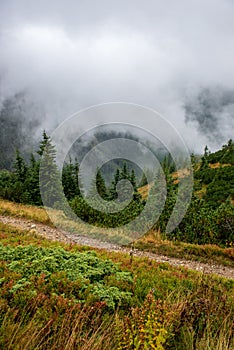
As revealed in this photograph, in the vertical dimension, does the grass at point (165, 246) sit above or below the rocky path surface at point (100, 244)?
above

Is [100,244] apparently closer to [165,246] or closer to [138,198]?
[165,246]

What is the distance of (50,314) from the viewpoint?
463 centimetres

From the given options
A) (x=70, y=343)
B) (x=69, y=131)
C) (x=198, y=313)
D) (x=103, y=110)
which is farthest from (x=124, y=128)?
(x=70, y=343)

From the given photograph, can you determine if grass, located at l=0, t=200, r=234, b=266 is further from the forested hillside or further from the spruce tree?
the spruce tree

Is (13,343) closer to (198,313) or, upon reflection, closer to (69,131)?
(198,313)

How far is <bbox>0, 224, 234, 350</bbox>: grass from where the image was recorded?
362 centimetres

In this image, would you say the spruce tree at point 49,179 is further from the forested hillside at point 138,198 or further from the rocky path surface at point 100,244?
the rocky path surface at point 100,244

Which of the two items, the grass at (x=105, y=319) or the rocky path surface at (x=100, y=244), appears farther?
the rocky path surface at (x=100, y=244)

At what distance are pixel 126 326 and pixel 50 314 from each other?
5.16 feet

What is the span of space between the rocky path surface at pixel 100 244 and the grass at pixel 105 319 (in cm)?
509

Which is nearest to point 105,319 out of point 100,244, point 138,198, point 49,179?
point 100,244

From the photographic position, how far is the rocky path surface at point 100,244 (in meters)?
11.9

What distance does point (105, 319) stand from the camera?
15.3 feet

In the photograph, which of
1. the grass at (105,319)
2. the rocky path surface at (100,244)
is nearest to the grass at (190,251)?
the rocky path surface at (100,244)
